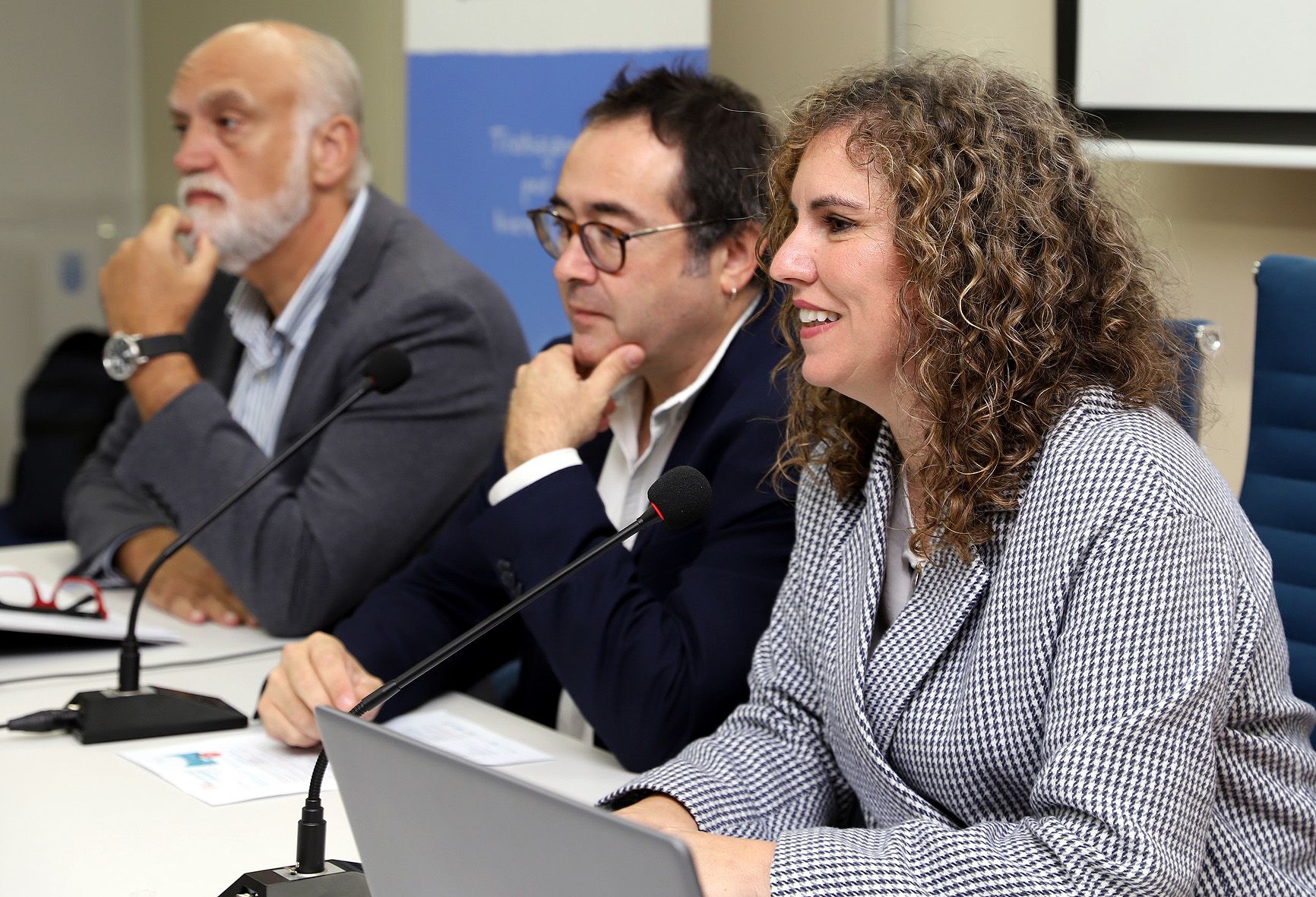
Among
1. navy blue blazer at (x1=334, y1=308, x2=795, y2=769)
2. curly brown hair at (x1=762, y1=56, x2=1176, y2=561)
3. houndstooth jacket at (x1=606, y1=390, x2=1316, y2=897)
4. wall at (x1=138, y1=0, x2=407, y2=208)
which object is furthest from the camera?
wall at (x1=138, y1=0, x2=407, y2=208)

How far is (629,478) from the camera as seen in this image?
5.74 feet

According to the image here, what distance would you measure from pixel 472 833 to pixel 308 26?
393 cm

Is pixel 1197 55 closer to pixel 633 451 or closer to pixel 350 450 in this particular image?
pixel 633 451

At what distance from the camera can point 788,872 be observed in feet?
3.31

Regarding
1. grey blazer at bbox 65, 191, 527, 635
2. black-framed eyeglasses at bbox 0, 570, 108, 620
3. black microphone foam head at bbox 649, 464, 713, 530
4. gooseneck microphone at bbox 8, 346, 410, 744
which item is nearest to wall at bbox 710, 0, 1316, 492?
grey blazer at bbox 65, 191, 527, 635

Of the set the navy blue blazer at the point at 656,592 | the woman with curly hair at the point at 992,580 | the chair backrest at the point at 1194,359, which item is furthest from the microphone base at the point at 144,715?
the chair backrest at the point at 1194,359

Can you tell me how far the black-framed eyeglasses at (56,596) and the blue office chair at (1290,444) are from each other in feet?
4.48

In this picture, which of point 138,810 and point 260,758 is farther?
point 260,758

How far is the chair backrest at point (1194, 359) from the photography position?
1337mm

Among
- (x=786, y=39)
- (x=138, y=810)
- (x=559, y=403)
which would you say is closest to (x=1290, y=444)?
(x=559, y=403)

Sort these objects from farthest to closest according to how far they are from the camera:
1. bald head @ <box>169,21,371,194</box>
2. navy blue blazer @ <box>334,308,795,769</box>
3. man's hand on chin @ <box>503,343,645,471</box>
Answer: bald head @ <box>169,21,371,194</box>, man's hand on chin @ <box>503,343,645,471</box>, navy blue blazer @ <box>334,308,795,769</box>

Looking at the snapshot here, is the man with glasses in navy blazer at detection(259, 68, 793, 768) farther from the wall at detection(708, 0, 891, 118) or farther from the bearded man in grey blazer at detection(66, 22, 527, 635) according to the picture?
the wall at detection(708, 0, 891, 118)

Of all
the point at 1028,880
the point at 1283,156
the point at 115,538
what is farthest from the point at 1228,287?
the point at 115,538

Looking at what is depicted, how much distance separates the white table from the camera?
1.16m
